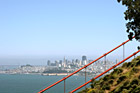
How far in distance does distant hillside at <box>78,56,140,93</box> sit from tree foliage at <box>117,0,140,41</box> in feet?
6.00

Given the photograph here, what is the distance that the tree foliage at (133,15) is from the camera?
7.72 metres

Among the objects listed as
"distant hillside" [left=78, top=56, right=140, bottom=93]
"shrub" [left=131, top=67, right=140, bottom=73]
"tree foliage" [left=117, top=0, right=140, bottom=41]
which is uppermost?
"tree foliage" [left=117, top=0, right=140, bottom=41]

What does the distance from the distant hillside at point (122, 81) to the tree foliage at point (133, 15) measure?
1.83 m

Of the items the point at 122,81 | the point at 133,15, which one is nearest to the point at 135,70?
the point at 122,81

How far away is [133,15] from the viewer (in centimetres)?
779

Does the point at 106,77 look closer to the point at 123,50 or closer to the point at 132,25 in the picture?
the point at 123,50

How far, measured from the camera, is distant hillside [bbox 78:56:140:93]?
9.09 m

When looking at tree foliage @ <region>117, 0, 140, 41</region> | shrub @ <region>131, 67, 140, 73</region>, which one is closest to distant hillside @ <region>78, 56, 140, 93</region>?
shrub @ <region>131, 67, 140, 73</region>

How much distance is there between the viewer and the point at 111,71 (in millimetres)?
10797

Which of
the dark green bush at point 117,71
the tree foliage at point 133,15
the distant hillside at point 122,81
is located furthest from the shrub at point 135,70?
the tree foliage at point 133,15

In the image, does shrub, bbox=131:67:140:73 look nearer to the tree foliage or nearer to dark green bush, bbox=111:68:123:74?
dark green bush, bbox=111:68:123:74

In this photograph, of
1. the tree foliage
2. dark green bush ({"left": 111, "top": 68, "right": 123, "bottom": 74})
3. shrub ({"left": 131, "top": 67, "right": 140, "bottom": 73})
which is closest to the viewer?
the tree foliage

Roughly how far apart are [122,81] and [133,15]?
112 inches

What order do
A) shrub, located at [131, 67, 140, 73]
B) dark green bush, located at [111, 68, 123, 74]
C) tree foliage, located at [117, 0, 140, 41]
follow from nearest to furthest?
tree foliage, located at [117, 0, 140, 41], shrub, located at [131, 67, 140, 73], dark green bush, located at [111, 68, 123, 74]
